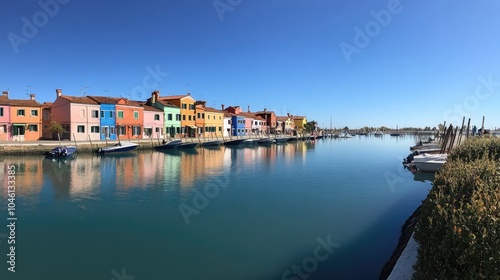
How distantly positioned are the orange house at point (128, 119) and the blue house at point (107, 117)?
2.27 ft

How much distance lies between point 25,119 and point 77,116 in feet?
20.6

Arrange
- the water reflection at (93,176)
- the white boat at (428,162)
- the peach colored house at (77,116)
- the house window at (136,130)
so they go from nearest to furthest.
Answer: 1. the water reflection at (93,176)
2. the white boat at (428,162)
3. the peach colored house at (77,116)
4. the house window at (136,130)

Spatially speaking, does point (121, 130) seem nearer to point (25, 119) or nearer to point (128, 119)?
point (128, 119)

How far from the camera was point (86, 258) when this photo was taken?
362 inches

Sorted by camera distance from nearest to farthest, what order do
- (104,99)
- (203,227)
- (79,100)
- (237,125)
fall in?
(203,227) → (79,100) → (104,99) → (237,125)

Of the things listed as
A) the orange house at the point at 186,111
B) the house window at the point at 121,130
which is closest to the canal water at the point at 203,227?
the house window at the point at 121,130

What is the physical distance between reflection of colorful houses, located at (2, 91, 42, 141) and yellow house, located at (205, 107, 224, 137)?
31786 mm

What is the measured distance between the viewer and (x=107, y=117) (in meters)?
50.4

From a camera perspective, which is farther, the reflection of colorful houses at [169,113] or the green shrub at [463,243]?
the reflection of colorful houses at [169,113]

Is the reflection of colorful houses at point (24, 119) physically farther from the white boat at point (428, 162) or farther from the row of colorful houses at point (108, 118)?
the white boat at point (428, 162)

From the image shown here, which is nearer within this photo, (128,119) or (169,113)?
(128,119)

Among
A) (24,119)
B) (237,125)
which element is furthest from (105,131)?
(237,125)

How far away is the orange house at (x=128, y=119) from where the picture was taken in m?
52.1

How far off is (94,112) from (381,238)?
47.7m
